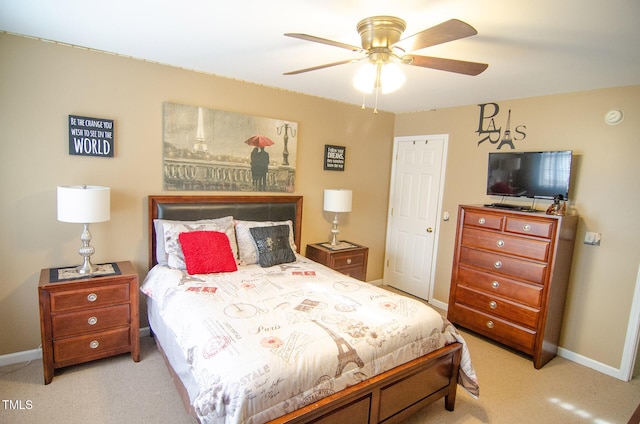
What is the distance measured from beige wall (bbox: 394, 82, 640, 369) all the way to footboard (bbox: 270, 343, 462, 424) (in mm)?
1676

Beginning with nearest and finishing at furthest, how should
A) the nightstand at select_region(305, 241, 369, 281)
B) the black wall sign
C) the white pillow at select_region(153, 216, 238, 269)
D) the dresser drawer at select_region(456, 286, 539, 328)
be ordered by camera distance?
the black wall sign
the white pillow at select_region(153, 216, 238, 269)
the dresser drawer at select_region(456, 286, 539, 328)
the nightstand at select_region(305, 241, 369, 281)

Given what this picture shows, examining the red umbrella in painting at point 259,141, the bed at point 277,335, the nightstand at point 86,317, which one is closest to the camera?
the bed at point 277,335

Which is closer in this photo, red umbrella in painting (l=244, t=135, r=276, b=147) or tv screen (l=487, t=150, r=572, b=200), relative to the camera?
tv screen (l=487, t=150, r=572, b=200)

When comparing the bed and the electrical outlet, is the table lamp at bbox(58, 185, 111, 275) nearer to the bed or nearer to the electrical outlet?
the bed

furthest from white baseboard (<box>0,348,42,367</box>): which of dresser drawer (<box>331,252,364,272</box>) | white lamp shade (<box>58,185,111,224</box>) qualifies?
dresser drawer (<box>331,252,364,272</box>)

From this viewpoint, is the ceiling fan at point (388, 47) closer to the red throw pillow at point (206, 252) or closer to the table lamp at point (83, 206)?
the red throw pillow at point (206, 252)

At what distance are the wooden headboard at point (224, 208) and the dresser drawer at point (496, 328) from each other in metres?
1.95

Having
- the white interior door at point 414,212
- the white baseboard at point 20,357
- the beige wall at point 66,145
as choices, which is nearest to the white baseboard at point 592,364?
the white interior door at point 414,212

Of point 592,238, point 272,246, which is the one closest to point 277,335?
point 272,246

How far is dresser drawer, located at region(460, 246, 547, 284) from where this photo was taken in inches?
116

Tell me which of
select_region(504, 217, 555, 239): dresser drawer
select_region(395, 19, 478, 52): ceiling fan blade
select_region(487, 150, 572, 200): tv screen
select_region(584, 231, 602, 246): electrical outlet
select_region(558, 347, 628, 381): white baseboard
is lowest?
select_region(558, 347, 628, 381): white baseboard

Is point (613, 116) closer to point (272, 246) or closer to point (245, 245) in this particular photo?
point (272, 246)

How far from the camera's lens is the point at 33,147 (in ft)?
8.23

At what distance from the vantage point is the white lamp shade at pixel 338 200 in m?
3.88
